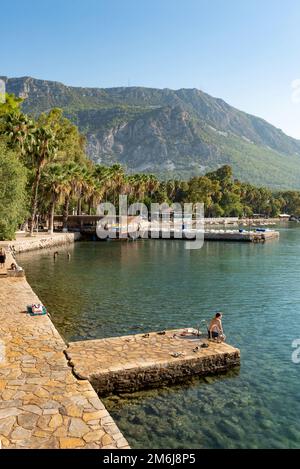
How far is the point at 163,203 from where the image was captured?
13338 cm

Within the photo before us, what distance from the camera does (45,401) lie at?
10.2 meters

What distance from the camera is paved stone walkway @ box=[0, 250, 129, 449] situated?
852 centimetres

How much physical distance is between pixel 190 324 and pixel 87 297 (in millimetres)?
8904

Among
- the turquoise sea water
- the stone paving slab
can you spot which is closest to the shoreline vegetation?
the turquoise sea water

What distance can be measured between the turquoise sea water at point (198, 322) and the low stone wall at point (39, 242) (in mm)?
3198

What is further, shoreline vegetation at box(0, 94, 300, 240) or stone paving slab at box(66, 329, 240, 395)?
shoreline vegetation at box(0, 94, 300, 240)

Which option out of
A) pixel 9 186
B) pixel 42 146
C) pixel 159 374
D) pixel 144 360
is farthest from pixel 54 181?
pixel 159 374

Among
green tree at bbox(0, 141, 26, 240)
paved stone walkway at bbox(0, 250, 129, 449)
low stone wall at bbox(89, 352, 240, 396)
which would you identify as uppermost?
green tree at bbox(0, 141, 26, 240)

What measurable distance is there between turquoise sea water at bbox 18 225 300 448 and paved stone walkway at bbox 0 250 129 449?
1561 mm

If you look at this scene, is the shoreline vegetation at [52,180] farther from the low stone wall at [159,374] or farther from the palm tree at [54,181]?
the low stone wall at [159,374]

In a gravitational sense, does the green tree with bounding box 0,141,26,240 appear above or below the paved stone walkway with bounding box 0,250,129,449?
above

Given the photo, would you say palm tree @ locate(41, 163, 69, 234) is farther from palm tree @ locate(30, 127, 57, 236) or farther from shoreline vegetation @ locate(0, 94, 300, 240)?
palm tree @ locate(30, 127, 57, 236)

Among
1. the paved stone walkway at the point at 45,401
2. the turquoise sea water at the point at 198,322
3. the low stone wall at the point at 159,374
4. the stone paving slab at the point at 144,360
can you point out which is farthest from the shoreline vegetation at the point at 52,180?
the low stone wall at the point at 159,374
